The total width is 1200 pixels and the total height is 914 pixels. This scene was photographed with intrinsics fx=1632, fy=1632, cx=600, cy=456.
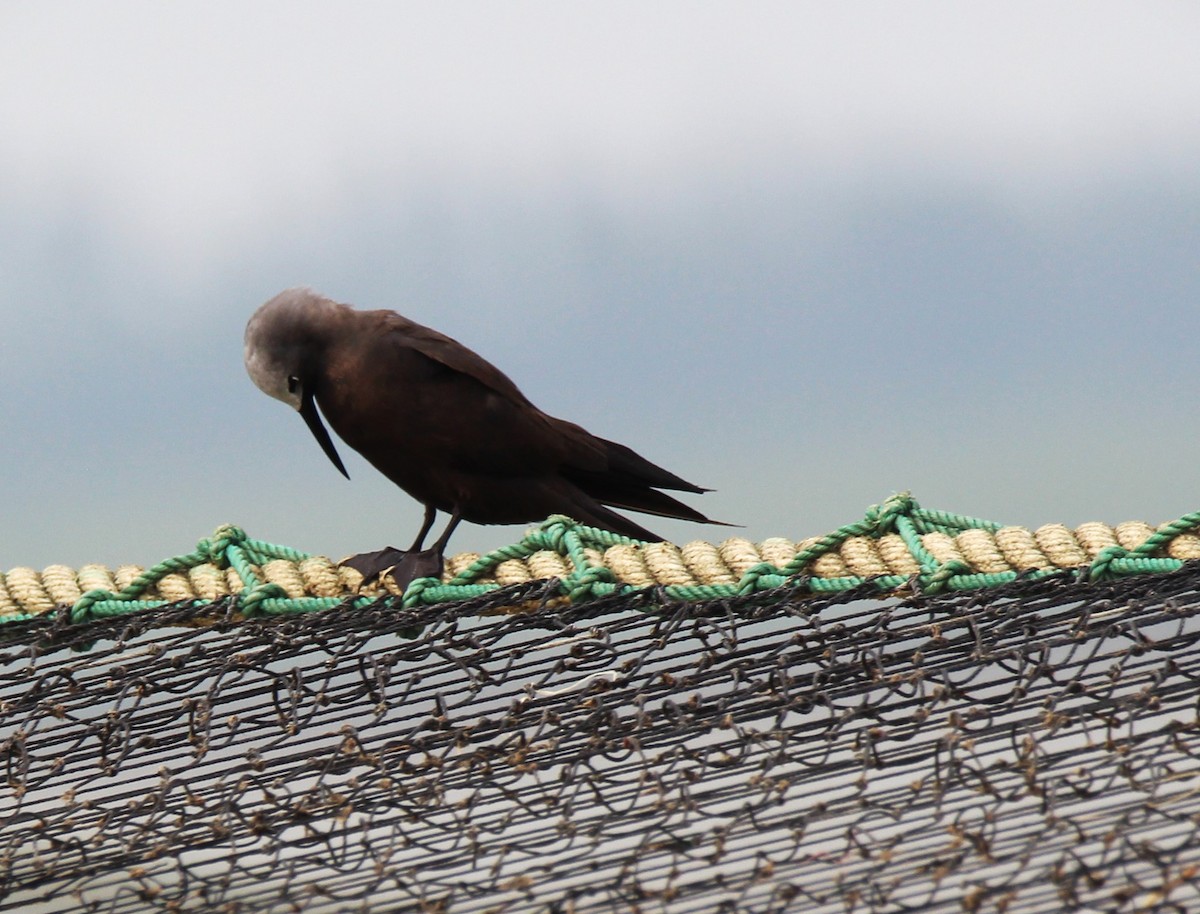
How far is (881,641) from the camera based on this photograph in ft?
7.30

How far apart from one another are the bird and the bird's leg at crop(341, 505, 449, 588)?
17cm

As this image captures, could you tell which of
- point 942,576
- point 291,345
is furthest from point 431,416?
point 942,576

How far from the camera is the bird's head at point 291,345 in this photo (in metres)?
3.33

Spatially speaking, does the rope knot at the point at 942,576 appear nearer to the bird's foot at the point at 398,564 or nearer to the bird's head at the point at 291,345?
the bird's foot at the point at 398,564

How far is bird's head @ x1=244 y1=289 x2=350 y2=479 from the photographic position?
3326 millimetres

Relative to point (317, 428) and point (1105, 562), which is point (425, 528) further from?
point (1105, 562)

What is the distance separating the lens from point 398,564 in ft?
9.56

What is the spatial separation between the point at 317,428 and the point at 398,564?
26.0 inches

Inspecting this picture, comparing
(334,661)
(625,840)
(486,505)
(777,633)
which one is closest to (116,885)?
(334,661)

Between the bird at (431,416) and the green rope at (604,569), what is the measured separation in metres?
0.33

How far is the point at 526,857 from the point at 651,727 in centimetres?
30

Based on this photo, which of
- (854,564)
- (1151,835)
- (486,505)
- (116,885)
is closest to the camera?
(1151,835)

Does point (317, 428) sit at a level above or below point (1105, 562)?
above

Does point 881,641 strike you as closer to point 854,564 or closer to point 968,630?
point 968,630
